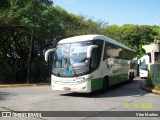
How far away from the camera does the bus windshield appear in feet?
45.2

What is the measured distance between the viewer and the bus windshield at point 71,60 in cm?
1379

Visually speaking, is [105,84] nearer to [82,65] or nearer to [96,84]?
[96,84]

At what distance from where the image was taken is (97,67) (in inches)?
576

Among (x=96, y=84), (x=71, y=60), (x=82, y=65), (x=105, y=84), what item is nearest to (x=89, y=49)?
(x=82, y=65)

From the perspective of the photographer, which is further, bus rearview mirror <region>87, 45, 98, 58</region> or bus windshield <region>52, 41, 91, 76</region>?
bus windshield <region>52, 41, 91, 76</region>

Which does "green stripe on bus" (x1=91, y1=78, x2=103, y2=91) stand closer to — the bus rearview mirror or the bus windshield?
the bus windshield

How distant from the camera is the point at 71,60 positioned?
14055 millimetres

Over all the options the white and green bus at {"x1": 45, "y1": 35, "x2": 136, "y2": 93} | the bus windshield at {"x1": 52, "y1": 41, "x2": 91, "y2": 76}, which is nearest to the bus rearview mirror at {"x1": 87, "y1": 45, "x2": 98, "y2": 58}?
the white and green bus at {"x1": 45, "y1": 35, "x2": 136, "y2": 93}

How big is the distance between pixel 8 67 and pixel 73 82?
13314 mm

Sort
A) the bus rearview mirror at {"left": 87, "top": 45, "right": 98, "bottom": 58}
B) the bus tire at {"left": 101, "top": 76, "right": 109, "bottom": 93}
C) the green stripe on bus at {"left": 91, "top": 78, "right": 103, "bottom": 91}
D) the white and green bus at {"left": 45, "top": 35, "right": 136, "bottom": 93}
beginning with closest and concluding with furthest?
the bus rearview mirror at {"left": 87, "top": 45, "right": 98, "bottom": 58} < the white and green bus at {"left": 45, "top": 35, "right": 136, "bottom": 93} < the green stripe on bus at {"left": 91, "top": 78, "right": 103, "bottom": 91} < the bus tire at {"left": 101, "top": 76, "right": 109, "bottom": 93}

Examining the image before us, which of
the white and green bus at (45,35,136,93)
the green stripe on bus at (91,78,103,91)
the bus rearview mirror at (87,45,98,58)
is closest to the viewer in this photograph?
the bus rearview mirror at (87,45,98,58)

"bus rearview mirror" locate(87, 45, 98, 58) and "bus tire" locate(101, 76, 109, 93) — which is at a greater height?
"bus rearview mirror" locate(87, 45, 98, 58)

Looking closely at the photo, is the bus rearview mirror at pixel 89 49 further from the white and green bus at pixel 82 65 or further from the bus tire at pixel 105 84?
the bus tire at pixel 105 84

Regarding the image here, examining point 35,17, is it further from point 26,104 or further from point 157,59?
point 26,104
